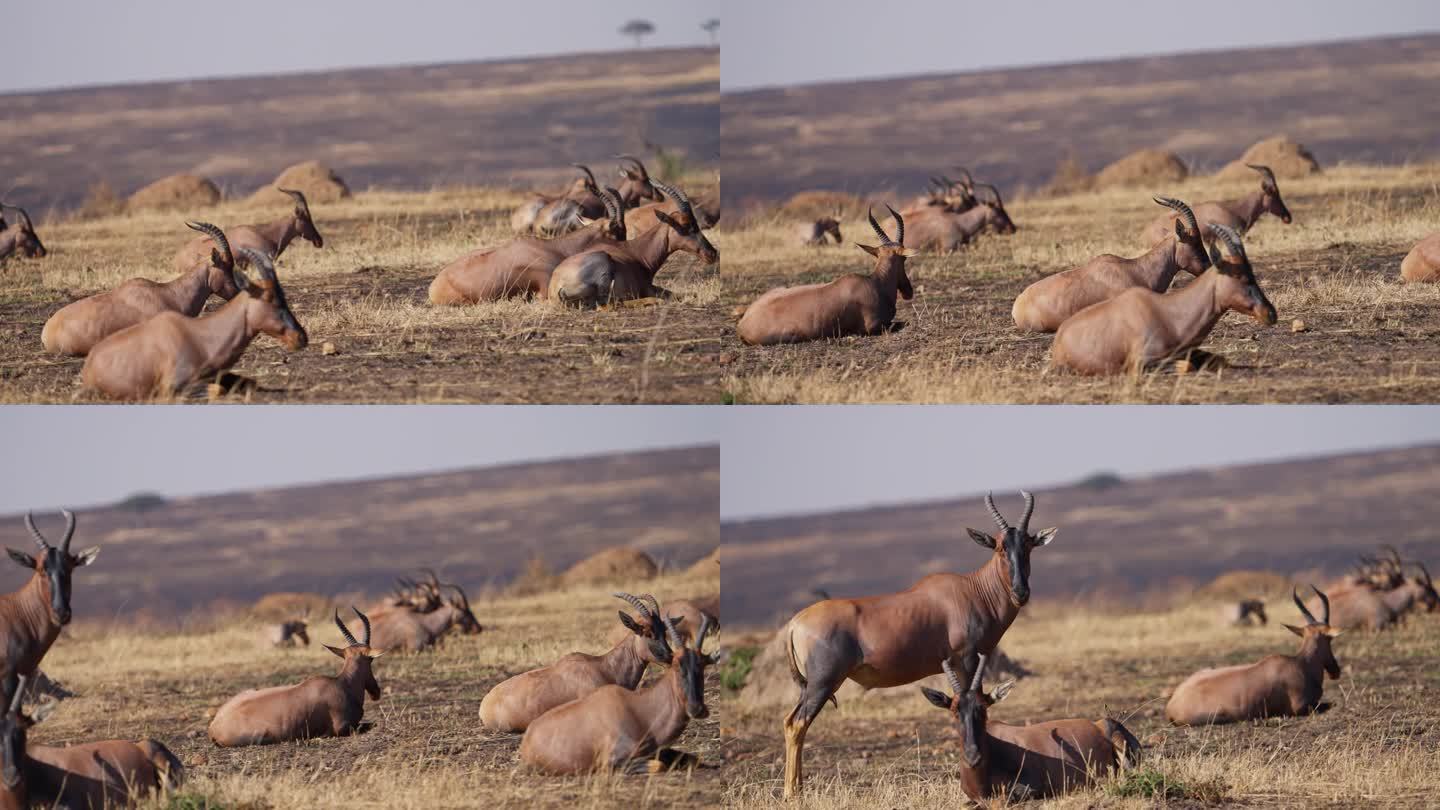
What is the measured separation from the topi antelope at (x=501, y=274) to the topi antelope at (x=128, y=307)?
2.71 metres

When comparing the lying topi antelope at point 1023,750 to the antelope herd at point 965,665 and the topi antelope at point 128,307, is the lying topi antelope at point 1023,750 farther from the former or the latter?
the topi antelope at point 128,307

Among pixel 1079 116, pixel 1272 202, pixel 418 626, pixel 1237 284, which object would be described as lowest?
pixel 418 626

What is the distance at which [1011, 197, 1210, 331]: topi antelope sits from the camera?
19.6m

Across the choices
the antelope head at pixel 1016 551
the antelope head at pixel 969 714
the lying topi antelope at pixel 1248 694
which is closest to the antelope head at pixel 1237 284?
the lying topi antelope at pixel 1248 694

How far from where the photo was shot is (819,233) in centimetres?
2858

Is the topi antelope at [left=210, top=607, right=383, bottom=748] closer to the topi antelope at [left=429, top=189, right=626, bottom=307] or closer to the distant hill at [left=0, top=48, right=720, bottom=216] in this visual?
the topi antelope at [left=429, top=189, right=626, bottom=307]

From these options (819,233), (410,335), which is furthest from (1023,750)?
(819,233)

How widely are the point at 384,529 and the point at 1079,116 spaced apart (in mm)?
32989

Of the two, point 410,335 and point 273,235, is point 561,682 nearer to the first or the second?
point 410,335

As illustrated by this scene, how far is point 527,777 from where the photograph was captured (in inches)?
635

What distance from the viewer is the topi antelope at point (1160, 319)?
18094mm

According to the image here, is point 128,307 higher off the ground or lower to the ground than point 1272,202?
lower

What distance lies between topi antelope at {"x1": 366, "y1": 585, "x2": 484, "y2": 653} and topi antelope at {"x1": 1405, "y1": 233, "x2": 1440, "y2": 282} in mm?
10188

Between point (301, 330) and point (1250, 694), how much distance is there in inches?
330
